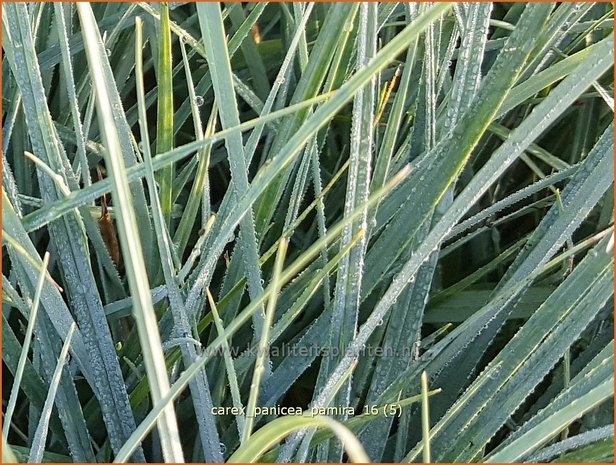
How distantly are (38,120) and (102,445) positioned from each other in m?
0.22

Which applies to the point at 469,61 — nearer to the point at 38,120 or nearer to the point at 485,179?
the point at 485,179

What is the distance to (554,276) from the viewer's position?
0.51 metres

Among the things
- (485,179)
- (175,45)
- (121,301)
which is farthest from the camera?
(175,45)

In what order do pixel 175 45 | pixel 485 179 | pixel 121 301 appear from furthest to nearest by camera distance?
pixel 175 45
pixel 121 301
pixel 485 179

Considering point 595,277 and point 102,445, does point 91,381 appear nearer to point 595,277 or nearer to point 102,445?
point 102,445

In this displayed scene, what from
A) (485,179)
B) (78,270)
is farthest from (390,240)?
(78,270)

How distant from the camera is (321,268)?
1.47 feet

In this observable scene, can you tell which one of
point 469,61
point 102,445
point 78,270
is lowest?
point 102,445

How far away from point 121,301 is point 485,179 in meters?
0.25

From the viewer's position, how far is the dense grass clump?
358 millimetres

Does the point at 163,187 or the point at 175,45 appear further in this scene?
the point at 175,45

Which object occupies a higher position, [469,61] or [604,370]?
[469,61]

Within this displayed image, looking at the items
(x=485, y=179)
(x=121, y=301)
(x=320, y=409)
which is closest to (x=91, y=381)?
(x=121, y=301)

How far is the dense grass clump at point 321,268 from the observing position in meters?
0.36
